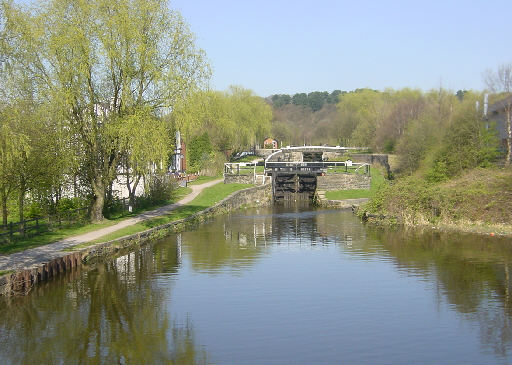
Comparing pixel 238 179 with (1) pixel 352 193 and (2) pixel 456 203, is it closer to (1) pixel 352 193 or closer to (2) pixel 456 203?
(1) pixel 352 193

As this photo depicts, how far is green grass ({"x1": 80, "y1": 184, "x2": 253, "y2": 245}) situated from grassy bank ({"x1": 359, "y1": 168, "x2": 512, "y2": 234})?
11.5 metres

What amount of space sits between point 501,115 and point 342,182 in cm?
1427

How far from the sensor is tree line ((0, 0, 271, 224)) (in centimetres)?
2580

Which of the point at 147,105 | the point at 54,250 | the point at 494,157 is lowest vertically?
the point at 54,250

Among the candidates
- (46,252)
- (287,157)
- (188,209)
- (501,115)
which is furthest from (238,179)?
(46,252)

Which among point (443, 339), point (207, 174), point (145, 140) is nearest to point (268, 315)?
point (443, 339)

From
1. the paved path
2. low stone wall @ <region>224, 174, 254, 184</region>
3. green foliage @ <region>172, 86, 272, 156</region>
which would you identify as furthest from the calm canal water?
green foliage @ <region>172, 86, 272, 156</region>

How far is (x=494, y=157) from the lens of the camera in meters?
43.3

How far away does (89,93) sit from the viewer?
2880 cm

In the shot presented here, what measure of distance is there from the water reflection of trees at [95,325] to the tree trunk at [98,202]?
888cm

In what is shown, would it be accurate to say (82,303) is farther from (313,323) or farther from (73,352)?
(313,323)

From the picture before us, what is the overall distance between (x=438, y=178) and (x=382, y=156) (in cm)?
3124

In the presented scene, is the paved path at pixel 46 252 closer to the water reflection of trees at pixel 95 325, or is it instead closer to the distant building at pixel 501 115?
the water reflection of trees at pixel 95 325

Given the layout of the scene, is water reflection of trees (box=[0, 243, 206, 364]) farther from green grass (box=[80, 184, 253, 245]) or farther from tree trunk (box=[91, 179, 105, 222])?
tree trunk (box=[91, 179, 105, 222])
